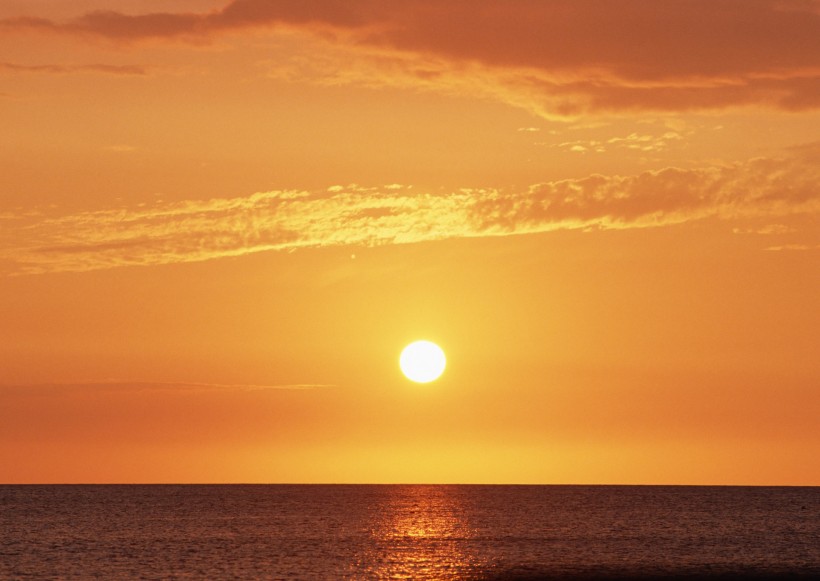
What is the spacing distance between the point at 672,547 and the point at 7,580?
69.4m

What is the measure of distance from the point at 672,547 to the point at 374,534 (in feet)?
140

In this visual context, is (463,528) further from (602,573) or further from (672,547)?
(602,573)

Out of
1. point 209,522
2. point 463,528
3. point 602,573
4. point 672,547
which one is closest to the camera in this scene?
point 602,573

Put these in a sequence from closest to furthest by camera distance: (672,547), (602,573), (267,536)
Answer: (602,573), (672,547), (267,536)

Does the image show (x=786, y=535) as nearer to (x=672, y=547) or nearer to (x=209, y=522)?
(x=672, y=547)

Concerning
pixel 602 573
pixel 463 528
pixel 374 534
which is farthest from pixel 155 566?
pixel 463 528

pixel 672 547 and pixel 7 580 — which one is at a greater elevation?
pixel 672 547

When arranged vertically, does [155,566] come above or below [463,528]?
below

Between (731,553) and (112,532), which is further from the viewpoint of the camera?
(112,532)

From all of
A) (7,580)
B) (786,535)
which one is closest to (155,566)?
(7,580)

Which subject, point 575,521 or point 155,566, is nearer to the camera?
point 155,566

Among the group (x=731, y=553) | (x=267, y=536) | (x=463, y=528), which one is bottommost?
(x=731, y=553)

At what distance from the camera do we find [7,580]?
98.2 m

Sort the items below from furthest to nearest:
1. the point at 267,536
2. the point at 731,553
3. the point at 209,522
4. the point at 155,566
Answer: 1. the point at 209,522
2. the point at 267,536
3. the point at 731,553
4. the point at 155,566
